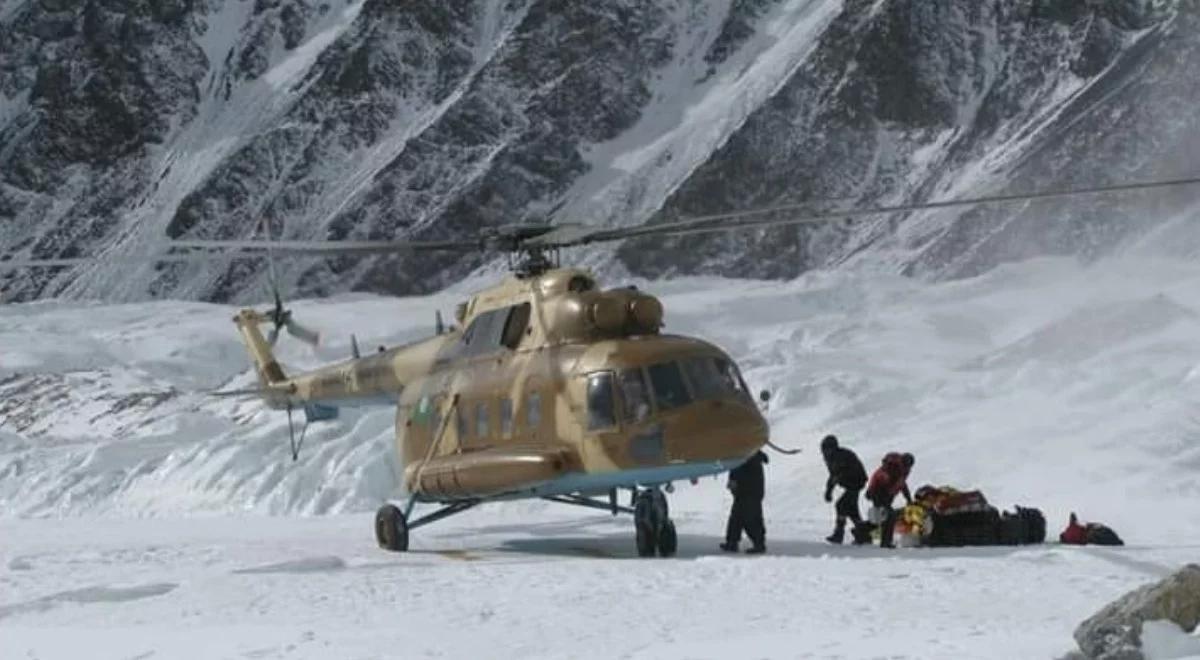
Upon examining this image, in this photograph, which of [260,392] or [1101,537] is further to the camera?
[260,392]

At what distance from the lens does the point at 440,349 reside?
16094 mm

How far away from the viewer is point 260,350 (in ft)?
68.0

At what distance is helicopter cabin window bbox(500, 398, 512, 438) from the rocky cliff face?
57197 mm

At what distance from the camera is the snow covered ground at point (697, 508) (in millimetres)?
9117

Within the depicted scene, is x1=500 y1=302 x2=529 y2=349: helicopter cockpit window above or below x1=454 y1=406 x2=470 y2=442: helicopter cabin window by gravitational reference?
above

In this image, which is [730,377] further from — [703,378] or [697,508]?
[697,508]

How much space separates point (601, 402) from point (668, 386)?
590mm

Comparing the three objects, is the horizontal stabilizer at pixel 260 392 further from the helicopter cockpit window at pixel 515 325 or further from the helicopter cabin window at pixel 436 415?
the helicopter cockpit window at pixel 515 325

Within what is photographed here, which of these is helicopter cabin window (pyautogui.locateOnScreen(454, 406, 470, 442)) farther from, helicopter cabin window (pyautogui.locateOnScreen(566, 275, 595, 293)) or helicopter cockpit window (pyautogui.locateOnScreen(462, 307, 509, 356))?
helicopter cabin window (pyautogui.locateOnScreen(566, 275, 595, 293))

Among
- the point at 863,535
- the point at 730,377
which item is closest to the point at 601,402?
the point at 730,377

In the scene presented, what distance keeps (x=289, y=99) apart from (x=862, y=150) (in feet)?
132

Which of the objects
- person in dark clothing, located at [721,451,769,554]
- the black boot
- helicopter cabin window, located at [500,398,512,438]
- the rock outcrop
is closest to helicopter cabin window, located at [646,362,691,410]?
person in dark clothing, located at [721,451,769,554]

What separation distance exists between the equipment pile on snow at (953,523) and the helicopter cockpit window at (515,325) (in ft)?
12.4

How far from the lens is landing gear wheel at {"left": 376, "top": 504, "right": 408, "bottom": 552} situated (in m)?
15.3
